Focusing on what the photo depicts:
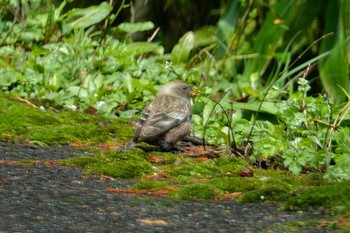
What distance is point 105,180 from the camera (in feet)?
17.2

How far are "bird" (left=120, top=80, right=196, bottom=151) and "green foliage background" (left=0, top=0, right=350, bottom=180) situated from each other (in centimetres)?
27

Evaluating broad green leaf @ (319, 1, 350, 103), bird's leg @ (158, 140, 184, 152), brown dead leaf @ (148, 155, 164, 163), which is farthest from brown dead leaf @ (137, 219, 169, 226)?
broad green leaf @ (319, 1, 350, 103)

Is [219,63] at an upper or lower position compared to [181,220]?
lower

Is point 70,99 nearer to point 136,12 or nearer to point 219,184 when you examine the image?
point 136,12

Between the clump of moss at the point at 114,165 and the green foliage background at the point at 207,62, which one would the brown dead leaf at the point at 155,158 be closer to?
the clump of moss at the point at 114,165

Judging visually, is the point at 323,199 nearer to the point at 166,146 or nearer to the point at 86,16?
the point at 166,146

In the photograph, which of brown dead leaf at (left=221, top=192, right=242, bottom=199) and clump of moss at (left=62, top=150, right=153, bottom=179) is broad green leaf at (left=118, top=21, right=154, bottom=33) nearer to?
clump of moss at (left=62, top=150, right=153, bottom=179)

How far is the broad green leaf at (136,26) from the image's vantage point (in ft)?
35.6

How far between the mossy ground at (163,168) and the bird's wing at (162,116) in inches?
6.7

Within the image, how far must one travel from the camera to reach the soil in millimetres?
3994

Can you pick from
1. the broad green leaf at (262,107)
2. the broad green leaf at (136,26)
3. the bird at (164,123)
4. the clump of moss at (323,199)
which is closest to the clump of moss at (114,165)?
the bird at (164,123)

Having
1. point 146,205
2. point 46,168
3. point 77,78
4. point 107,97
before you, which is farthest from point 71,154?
point 77,78

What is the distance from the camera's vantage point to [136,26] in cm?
1106

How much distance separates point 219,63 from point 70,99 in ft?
5.35
